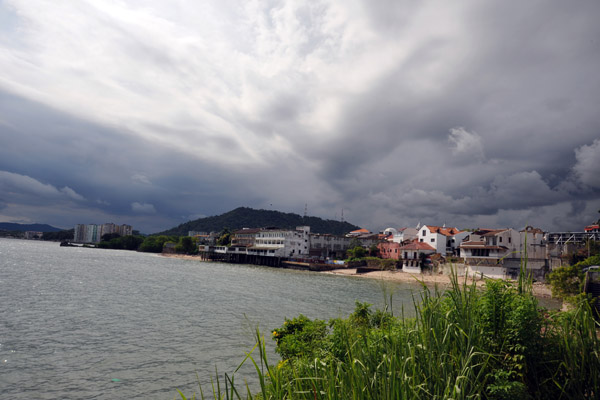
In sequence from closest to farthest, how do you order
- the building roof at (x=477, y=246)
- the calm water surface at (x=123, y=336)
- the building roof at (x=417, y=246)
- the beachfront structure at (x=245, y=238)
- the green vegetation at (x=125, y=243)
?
the calm water surface at (x=123, y=336), the building roof at (x=477, y=246), the building roof at (x=417, y=246), the beachfront structure at (x=245, y=238), the green vegetation at (x=125, y=243)

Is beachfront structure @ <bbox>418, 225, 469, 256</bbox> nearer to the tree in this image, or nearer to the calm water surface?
the tree

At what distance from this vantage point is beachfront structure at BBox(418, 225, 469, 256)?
7875cm

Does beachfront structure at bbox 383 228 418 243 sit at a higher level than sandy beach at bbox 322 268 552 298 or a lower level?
higher

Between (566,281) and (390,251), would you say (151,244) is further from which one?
(566,281)

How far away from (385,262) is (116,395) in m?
70.8

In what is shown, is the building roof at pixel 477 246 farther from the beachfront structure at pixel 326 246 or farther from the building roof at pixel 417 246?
the beachfront structure at pixel 326 246

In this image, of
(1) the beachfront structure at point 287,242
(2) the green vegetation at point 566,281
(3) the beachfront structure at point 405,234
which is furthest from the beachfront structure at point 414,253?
(2) the green vegetation at point 566,281

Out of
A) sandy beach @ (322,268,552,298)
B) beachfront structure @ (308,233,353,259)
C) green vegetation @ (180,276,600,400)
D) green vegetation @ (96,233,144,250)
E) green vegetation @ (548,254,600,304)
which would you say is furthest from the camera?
green vegetation @ (96,233,144,250)

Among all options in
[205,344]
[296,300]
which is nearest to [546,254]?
[296,300]

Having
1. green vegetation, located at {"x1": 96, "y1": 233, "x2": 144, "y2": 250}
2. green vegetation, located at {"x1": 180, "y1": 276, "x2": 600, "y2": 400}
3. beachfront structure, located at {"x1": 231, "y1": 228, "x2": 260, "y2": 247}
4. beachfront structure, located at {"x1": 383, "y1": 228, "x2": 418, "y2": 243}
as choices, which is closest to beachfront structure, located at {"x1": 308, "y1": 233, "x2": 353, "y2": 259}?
beachfront structure, located at {"x1": 383, "y1": 228, "x2": 418, "y2": 243}

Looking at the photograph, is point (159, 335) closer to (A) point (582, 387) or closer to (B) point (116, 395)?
(B) point (116, 395)

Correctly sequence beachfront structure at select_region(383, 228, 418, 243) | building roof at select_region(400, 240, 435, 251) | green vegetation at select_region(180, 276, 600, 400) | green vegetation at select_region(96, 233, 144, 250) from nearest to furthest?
green vegetation at select_region(180, 276, 600, 400), building roof at select_region(400, 240, 435, 251), beachfront structure at select_region(383, 228, 418, 243), green vegetation at select_region(96, 233, 144, 250)

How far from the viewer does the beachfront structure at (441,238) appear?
7875 centimetres

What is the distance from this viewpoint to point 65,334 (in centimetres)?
1867
